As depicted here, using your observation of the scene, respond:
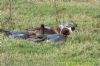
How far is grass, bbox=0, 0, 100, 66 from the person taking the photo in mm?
12492

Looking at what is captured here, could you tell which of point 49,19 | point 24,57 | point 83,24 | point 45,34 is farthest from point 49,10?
point 24,57

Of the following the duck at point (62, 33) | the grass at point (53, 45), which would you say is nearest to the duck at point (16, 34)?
the grass at point (53, 45)

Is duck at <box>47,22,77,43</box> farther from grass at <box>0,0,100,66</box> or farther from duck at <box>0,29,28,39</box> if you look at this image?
duck at <box>0,29,28,39</box>

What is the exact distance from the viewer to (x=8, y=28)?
17.8m

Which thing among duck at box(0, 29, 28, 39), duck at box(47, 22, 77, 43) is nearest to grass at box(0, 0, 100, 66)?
duck at box(47, 22, 77, 43)

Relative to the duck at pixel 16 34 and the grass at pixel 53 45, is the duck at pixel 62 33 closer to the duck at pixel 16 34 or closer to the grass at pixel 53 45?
the grass at pixel 53 45

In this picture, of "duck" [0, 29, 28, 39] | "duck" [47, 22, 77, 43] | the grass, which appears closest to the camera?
the grass

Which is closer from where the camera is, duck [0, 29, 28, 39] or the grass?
the grass

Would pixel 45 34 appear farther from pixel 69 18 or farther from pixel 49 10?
pixel 49 10

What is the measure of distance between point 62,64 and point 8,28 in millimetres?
6511

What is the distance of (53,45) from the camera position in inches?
591

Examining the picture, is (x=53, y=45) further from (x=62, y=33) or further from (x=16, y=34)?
(x=16, y=34)

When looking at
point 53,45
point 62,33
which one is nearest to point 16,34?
point 62,33

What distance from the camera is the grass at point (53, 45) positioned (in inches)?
492
